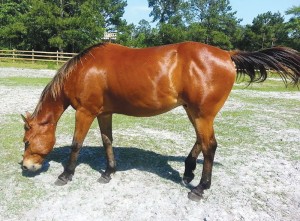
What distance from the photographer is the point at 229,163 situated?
5477mm

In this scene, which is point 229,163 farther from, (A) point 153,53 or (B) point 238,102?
(B) point 238,102

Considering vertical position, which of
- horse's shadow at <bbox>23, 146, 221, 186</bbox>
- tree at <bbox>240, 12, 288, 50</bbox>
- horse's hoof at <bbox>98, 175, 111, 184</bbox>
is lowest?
horse's shadow at <bbox>23, 146, 221, 186</bbox>

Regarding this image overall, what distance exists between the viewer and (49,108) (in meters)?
4.56

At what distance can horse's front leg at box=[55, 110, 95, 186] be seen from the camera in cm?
438

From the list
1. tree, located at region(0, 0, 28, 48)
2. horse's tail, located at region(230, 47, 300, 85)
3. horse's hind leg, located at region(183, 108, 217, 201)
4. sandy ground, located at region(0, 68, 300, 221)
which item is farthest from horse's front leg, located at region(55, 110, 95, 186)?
tree, located at region(0, 0, 28, 48)

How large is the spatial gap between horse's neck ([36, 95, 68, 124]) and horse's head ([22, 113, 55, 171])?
0.07 meters

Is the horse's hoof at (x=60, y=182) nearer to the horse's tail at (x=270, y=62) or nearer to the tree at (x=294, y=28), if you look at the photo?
the horse's tail at (x=270, y=62)

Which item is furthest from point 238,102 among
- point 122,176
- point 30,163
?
point 30,163

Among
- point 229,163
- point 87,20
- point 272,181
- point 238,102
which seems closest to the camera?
point 272,181

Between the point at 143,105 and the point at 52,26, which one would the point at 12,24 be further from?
the point at 143,105

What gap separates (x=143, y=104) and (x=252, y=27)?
49549 mm

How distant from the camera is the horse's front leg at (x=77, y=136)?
14.4ft

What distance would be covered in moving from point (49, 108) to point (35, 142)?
510mm

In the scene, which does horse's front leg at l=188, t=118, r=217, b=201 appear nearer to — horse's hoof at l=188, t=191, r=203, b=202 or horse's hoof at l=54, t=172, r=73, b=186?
horse's hoof at l=188, t=191, r=203, b=202
